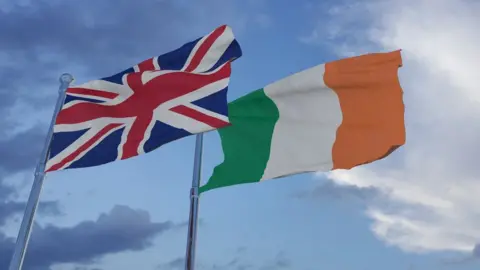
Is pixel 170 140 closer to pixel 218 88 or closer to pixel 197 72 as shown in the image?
pixel 218 88

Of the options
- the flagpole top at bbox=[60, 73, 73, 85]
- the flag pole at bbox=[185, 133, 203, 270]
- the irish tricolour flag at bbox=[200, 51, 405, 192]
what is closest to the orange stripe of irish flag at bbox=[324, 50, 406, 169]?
the irish tricolour flag at bbox=[200, 51, 405, 192]

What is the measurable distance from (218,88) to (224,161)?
5.92 feet

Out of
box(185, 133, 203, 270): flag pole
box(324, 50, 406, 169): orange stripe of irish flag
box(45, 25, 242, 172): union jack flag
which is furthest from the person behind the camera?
box(324, 50, 406, 169): orange stripe of irish flag

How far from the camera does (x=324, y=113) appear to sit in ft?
43.4

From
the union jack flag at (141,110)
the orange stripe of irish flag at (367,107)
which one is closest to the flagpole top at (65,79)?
the union jack flag at (141,110)

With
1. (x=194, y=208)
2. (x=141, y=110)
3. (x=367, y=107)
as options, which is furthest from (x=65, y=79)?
(x=367, y=107)

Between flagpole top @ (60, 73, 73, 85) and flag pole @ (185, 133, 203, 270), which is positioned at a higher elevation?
flagpole top @ (60, 73, 73, 85)

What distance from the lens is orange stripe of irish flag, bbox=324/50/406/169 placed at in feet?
40.4

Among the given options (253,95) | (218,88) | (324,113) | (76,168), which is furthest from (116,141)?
(324,113)

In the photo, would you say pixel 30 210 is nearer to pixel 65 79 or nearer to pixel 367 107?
pixel 65 79

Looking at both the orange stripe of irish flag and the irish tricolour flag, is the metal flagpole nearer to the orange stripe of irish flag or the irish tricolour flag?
the irish tricolour flag

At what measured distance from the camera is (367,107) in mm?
12883

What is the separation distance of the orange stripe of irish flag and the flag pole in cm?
286

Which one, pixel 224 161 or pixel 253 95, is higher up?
pixel 253 95
